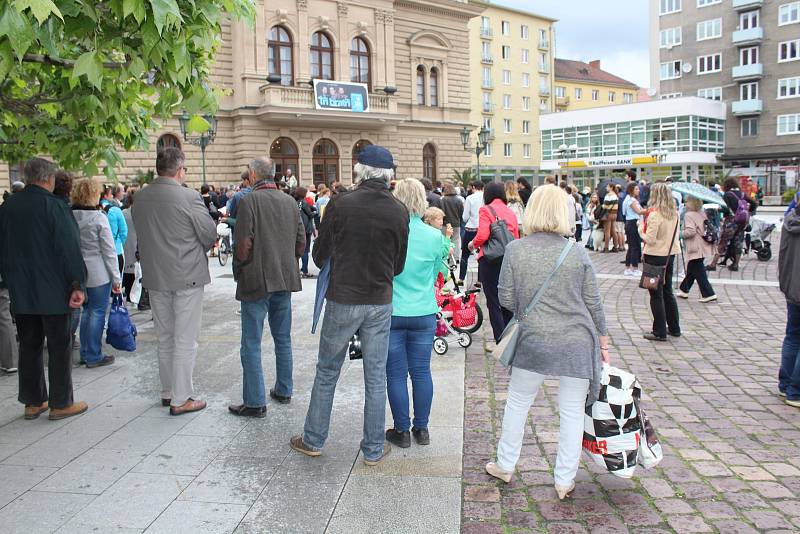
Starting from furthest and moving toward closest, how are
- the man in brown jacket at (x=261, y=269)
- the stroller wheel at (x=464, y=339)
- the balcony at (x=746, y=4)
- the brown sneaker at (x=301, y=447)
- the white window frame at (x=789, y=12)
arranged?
the balcony at (x=746, y=4), the white window frame at (x=789, y=12), the stroller wheel at (x=464, y=339), the man in brown jacket at (x=261, y=269), the brown sneaker at (x=301, y=447)

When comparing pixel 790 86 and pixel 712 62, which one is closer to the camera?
pixel 790 86

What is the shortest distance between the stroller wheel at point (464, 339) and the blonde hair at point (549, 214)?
3.76m

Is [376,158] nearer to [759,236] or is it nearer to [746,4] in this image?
[759,236]

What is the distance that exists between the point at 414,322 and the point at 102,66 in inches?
96.6

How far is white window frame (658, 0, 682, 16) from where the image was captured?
59.3 meters

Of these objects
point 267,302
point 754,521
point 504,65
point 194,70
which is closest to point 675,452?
point 754,521

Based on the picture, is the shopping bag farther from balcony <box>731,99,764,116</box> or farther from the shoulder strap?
balcony <box>731,99,764,116</box>

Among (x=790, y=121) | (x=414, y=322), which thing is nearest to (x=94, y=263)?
(x=414, y=322)

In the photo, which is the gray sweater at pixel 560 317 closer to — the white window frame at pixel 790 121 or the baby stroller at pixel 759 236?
the baby stroller at pixel 759 236

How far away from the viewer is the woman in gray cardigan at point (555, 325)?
3.79 metres

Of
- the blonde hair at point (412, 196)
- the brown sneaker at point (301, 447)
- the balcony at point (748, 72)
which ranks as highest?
the balcony at point (748, 72)

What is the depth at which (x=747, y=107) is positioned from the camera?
54250 millimetres

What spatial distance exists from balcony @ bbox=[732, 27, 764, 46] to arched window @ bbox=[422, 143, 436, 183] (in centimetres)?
3240

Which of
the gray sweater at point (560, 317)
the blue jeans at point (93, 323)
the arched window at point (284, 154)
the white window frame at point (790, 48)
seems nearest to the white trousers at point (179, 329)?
the blue jeans at point (93, 323)
